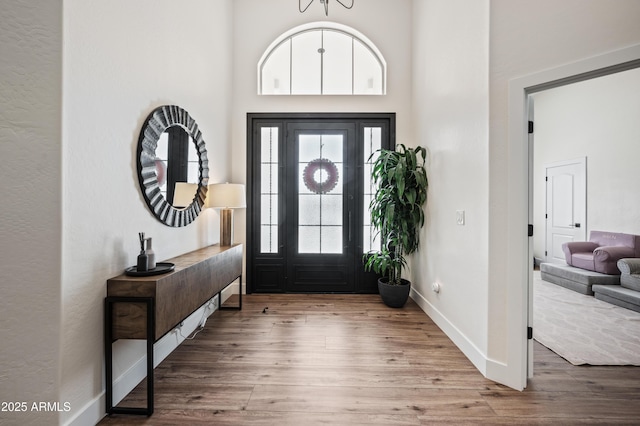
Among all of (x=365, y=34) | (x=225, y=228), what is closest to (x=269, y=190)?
(x=225, y=228)

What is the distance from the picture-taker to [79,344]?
1566 mm

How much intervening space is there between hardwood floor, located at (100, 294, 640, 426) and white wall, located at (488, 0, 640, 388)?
1.21 ft

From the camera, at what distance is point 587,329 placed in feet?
9.91

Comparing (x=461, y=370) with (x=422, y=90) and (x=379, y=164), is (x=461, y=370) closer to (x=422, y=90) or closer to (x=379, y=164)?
(x=379, y=164)

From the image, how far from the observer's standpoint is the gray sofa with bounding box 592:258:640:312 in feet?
11.8

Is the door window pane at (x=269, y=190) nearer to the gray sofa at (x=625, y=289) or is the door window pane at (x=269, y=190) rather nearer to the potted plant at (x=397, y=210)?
the potted plant at (x=397, y=210)

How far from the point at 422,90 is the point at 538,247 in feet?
18.0

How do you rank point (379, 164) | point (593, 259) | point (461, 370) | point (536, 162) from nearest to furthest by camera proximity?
point (461, 370) → point (379, 164) → point (593, 259) → point (536, 162)

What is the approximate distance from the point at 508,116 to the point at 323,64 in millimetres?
2858

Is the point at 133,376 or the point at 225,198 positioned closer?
the point at 133,376

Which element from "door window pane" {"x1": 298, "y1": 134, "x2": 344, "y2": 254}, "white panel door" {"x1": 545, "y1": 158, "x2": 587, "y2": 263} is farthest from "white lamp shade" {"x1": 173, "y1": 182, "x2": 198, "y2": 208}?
"white panel door" {"x1": 545, "y1": 158, "x2": 587, "y2": 263}

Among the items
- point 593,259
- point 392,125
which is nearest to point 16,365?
point 392,125

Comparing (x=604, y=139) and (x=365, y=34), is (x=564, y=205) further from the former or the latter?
(x=365, y=34)

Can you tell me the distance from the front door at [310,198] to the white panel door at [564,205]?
4.41m
